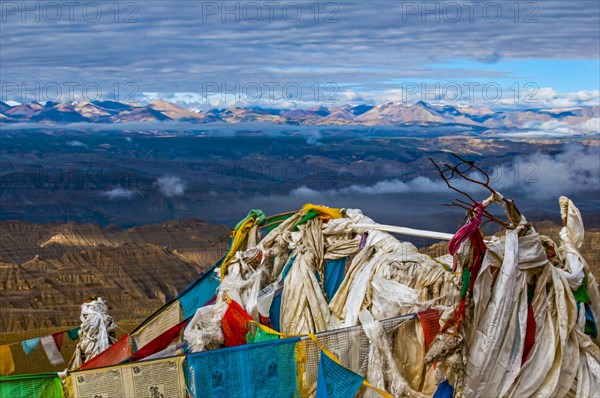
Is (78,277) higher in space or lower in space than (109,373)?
lower

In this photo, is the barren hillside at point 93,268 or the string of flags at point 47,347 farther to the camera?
the barren hillside at point 93,268

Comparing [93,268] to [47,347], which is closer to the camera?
[47,347]

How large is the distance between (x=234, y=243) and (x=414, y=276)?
2.72 m

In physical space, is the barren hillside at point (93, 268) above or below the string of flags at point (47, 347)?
below

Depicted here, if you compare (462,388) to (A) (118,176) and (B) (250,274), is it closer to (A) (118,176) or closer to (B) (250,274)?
(B) (250,274)

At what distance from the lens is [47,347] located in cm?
1012

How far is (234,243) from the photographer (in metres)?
10.7

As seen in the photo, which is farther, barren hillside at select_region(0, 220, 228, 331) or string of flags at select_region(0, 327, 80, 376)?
barren hillside at select_region(0, 220, 228, 331)

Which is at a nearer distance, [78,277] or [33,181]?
[78,277]

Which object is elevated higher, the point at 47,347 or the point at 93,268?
the point at 47,347

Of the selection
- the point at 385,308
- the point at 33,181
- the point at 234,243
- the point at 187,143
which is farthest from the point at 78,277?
the point at 187,143

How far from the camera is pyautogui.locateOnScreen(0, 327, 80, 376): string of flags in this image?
9.76 meters

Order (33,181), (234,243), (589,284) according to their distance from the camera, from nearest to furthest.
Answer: (589,284) < (234,243) < (33,181)

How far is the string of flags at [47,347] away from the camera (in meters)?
9.76
